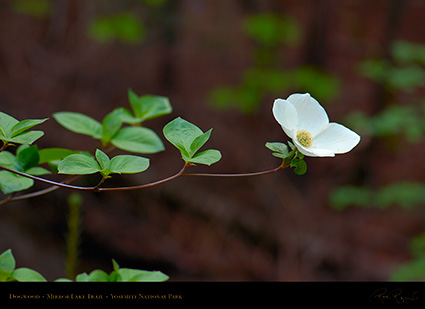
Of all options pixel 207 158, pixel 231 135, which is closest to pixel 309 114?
pixel 207 158

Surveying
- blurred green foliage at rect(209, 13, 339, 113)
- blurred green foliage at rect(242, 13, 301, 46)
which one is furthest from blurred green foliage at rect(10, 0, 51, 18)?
blurred green foliage at rect(242, 13, 301, 46)

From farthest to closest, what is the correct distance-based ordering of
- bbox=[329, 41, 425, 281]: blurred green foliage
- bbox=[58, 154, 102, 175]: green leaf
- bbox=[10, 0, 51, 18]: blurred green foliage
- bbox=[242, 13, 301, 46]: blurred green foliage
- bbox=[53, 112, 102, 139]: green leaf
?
bbox=[10, 0, 51, 18]: blurred green foliage
bbox=[242, 13, 301, 46]: blurred green foliage
bbox=[329, 41, 425, 281]: blurred green foliage
bbox=[53, 112, 102, 139]: green leaf
bbox=[58, 154, 102, 175]: green leaf

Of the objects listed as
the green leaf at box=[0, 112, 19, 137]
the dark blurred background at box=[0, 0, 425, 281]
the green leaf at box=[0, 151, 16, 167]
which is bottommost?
the dark blurred background at box=[0, 0, 425, 281]

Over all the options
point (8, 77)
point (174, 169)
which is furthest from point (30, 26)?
point (174, 169)

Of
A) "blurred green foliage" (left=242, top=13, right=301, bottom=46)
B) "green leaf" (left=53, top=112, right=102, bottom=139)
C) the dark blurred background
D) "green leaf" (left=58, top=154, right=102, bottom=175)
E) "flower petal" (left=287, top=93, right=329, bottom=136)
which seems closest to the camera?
"green leaf" (left=58, top=154, right=102, bottom=175)

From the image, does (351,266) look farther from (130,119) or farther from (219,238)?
(130,119)

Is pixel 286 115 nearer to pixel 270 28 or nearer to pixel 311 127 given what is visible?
pixel 311 127

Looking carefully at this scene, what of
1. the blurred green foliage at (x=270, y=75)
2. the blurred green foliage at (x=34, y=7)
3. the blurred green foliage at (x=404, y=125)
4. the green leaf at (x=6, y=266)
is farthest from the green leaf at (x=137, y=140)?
the blurred green foliage at (x=34, y=7)

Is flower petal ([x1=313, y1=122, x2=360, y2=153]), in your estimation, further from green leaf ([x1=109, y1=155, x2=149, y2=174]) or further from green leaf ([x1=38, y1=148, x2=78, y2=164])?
green leaf ([x1=38, y1=148, x2=78, y2=164])
